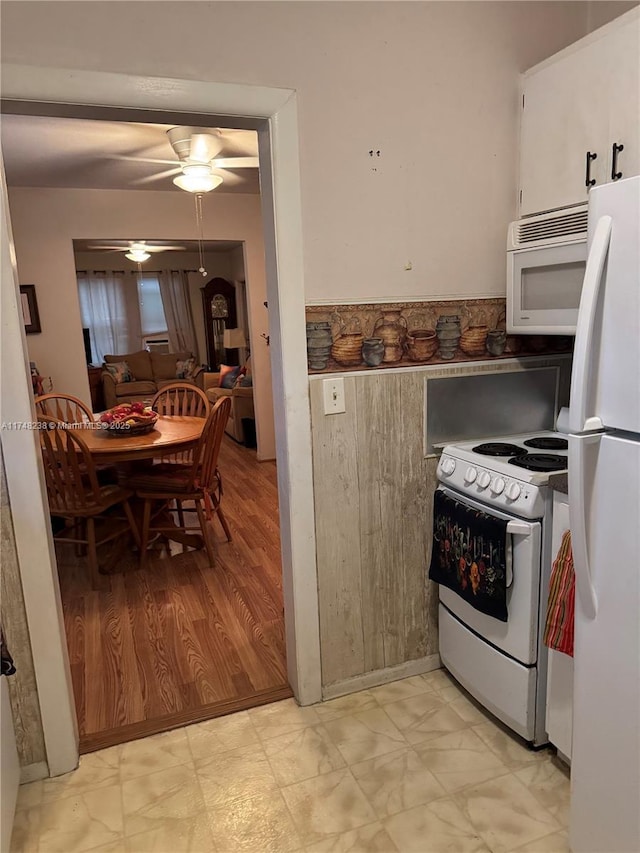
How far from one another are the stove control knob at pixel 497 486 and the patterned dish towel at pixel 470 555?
0.28ft

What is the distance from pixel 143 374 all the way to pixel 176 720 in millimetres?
7246

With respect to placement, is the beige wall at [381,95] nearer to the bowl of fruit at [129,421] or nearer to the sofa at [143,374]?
the bowl of fruit at [129,421]

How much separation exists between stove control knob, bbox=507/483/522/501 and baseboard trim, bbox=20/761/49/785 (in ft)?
5.58

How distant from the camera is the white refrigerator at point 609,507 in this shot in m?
1.20

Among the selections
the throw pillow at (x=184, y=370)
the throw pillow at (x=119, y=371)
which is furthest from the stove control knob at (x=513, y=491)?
the throw pillow at (x=184, y=370)

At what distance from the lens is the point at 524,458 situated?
6.23 feet

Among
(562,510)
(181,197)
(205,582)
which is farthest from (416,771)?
(181,197)

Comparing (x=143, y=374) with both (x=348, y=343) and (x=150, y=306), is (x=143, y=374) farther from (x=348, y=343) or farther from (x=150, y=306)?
(x=348, y=343)

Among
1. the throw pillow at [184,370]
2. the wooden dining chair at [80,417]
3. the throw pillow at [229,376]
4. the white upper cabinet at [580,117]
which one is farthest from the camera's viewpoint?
the throw pillow at [184,370]

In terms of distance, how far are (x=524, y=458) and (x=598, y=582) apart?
621 millimetres

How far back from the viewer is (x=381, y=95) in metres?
1.90

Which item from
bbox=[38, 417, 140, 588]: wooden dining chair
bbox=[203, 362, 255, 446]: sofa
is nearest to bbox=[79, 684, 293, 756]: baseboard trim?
bbox=[38, 417, 140, 588]: wooden dining chair

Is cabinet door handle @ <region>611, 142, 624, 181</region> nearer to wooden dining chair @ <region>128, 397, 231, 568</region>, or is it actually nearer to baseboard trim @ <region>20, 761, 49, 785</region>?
wooden dining chair @ <region>128, 397, 231, 568</region>

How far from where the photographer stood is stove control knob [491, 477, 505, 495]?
5.94 ft
